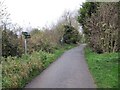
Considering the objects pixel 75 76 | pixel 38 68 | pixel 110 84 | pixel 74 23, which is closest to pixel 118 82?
pixel 110 84

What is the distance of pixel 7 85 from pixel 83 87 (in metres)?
3.02

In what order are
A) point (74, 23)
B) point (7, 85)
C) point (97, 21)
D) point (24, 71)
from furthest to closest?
1. point (74, 23)
2. point (97, 21)
3. point (24, 71)
4. point (7, 85)

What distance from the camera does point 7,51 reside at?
70.4 feet

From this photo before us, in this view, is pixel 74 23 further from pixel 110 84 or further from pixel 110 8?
pixel 110 84

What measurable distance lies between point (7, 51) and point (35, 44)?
26.6ft

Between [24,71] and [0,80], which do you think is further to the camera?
[24,71]

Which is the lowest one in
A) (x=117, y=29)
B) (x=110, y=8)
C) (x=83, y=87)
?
(x=83, y=87)

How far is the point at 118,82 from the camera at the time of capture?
37.0 feet

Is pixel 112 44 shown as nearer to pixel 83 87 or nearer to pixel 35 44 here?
pixel 35 44

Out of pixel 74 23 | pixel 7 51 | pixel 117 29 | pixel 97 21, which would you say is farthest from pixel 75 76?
pixel 74 23

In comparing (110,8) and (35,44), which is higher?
(110,8)

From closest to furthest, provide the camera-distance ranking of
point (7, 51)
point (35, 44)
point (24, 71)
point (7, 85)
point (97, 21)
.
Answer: point (7, 85), point (24, 71), point (7, 51), point (97, 21), point (35, 44)

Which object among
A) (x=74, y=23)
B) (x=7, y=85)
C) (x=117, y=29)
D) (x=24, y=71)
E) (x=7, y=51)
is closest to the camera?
(x=7, y=85)

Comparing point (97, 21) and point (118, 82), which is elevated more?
point (97, 21)
